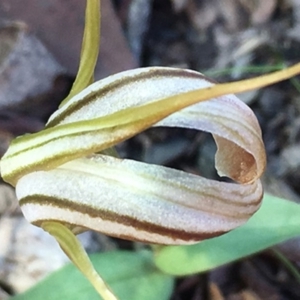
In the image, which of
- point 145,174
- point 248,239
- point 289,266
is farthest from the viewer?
point 289,266

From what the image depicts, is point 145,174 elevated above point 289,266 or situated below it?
above

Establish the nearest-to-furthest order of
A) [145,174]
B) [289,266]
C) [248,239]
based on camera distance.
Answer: [145,174]
[248,239]
[289,266]

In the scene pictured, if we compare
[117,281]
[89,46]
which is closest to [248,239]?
[117,281]

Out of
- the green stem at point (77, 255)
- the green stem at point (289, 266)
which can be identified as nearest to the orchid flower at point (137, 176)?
the green stem at point (77, 255)

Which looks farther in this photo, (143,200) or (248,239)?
(248,239)

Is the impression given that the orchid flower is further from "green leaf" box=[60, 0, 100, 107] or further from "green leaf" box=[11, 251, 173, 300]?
"green leaf" box=[11, 251, 173, 300]

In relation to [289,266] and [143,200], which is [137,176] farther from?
[289,266]

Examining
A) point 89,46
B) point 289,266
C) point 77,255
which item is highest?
point 89,46

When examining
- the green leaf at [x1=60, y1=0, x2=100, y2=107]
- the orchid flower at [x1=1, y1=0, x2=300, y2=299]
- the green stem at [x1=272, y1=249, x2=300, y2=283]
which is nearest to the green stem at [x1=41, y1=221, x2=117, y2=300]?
the orchid flower at [x1=1, y1=0, x2=300, y2=299]
